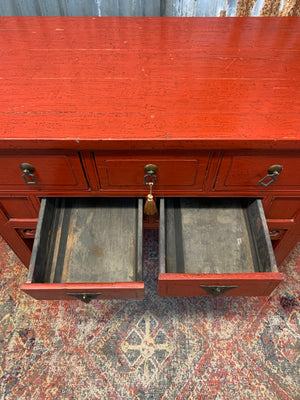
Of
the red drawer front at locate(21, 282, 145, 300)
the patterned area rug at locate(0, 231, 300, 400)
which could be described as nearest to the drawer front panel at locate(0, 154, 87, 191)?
the red drawer front at locate(21, 282, 145, 300)

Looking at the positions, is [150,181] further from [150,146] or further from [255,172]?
[255,172]

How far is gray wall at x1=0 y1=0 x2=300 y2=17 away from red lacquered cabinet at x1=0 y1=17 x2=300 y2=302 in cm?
16

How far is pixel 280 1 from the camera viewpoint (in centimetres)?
104

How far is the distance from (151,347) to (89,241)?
0.54 metres

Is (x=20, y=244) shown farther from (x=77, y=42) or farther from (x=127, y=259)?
(x=77, y=42)

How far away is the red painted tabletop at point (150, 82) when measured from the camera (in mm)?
676

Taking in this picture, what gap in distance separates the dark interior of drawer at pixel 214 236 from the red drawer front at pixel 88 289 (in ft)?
0.58

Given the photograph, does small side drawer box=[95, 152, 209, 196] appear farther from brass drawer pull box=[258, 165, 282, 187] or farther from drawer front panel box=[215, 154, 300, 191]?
brass drawer pull box=[258, 165, 282, 187]

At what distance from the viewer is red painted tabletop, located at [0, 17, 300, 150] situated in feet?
2.22

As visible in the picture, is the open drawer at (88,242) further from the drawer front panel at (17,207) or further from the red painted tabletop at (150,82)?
the red painted tabletop at (150,82)

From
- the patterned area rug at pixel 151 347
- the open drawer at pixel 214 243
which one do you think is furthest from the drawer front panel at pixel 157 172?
the patterned area rug at pixel 151 347

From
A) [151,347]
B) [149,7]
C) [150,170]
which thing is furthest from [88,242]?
[149,7]

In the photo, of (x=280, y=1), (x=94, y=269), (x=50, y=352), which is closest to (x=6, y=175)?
(x=94, y=269)

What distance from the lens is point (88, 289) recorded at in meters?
0.75
